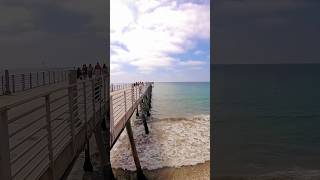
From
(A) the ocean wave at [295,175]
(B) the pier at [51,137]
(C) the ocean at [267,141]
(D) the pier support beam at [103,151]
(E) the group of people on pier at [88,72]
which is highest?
(E) the group of people on pier at [88,72]

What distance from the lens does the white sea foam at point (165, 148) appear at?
16.2 metres

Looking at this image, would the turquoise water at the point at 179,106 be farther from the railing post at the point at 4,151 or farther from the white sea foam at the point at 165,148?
the railing post at the point at 4,151

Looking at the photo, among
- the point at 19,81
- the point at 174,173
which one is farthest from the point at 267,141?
the point at 19,81

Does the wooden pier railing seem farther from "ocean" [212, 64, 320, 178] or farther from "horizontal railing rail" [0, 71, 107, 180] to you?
"ocean" [212, 64, 320, 178]

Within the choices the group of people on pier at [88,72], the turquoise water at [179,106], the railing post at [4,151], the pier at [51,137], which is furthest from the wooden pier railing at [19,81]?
the turquoise water at [179,106]

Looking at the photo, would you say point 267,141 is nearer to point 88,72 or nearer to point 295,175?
point 295,175

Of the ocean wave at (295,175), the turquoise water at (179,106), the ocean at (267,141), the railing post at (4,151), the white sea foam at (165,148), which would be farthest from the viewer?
the turquoise water at (179,106)

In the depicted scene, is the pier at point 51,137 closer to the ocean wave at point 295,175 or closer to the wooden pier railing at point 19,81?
the wooden pier railing at point 19,81

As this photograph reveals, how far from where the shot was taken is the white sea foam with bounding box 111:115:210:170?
16.2m

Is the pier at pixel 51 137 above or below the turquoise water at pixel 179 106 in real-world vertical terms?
above

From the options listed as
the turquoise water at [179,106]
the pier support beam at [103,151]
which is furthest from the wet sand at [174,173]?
the turquoise water at [179,106]

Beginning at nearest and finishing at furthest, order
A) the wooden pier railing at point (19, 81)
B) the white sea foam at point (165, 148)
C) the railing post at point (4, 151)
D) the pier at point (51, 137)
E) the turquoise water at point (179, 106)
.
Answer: the railing post at point (4, 151) → the pier at point (51, 137) → the wooden pier railing at point (19, 81) → the white sea foam at point (165, 148) → the turquoise water at point (179, 106)

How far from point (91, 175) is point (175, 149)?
6.52m

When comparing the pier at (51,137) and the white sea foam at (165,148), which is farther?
the white sea foam at (165,148)
